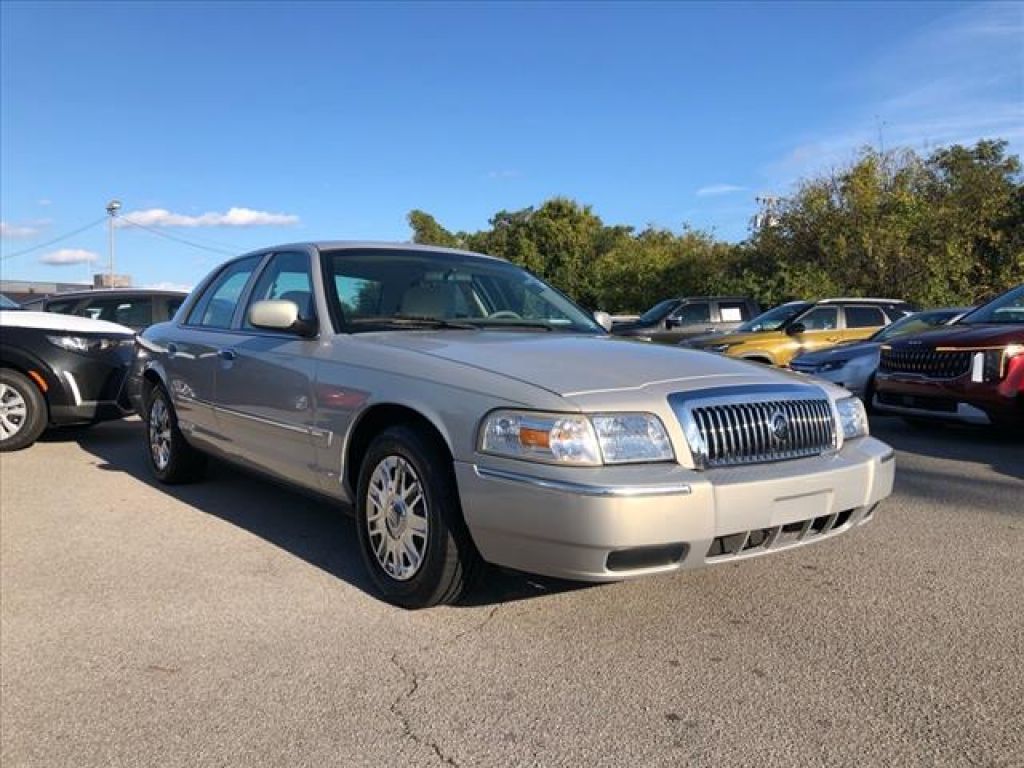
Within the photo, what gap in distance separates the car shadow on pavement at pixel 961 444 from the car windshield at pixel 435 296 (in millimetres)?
3839

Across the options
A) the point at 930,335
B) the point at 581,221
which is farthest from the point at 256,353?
the point at 581,221

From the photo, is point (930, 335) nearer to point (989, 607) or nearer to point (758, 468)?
point (989, 607)

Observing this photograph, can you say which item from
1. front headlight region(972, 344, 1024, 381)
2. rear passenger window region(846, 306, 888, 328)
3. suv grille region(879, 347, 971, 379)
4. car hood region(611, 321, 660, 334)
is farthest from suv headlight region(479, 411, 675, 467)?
car hood region(611, 321, 660, 334)

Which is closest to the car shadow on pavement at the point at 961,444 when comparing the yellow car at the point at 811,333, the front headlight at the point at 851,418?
the front headlight at the point at 851,418

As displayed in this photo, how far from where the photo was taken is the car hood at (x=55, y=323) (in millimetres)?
8031

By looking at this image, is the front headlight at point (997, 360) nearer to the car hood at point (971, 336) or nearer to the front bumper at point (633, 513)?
the car hood at point (971, 336)

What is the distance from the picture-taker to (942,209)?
24.1 meters

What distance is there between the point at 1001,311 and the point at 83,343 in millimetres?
8432

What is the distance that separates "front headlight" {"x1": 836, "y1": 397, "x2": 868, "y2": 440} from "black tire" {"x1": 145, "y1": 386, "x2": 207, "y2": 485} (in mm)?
4251

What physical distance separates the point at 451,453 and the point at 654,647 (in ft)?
3.54

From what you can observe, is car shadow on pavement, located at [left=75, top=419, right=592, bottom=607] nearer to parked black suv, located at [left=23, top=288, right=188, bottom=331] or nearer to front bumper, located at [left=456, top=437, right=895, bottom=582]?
front bumper, located at [left=456, top=437, right=895, bottom=582]

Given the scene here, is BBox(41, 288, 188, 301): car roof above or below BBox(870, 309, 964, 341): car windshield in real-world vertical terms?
above

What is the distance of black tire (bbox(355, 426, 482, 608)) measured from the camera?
3.45m

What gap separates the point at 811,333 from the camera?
43.8 ft
